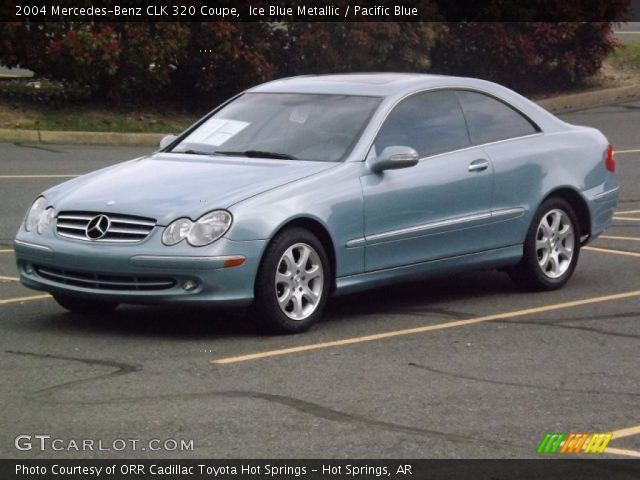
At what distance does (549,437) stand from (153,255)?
2804 mm

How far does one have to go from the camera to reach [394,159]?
9164 mm

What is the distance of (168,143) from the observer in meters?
10.1

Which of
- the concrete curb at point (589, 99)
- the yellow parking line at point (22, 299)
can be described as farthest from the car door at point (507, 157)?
the concrete curb at point (589, 99)

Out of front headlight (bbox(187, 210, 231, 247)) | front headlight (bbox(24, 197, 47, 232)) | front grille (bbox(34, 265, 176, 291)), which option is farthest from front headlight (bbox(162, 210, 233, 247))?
front headlight (bbox(24, 197, 47, 232))

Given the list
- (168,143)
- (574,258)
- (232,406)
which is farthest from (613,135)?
(232,406)

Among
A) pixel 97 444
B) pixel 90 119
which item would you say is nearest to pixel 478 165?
pixel 97 444

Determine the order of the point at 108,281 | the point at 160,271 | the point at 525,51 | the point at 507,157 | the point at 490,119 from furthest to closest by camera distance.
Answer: the point at 525,51 → the point at 490,119 → the point at 507,157 → the point at 108,281 → the point at 160,271

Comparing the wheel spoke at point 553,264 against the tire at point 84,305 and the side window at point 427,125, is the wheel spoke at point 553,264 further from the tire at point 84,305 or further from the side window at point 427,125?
the tire at point 84,305

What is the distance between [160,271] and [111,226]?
0.44 meters

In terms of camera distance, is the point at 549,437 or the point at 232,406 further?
the point at 232,406

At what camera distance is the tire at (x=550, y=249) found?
10.3m

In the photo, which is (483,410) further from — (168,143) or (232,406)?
(168,143)

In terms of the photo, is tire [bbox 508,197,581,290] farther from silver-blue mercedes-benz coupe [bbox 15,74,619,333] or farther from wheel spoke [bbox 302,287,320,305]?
wheel spoke [bbox 302,287,320,305]

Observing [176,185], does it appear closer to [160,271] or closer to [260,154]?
[160,271]
